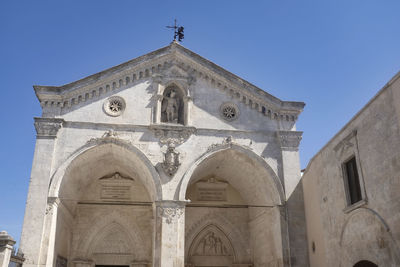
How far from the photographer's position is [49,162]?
13.7 m

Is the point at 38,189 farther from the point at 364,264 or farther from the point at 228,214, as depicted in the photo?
the point at 364,264

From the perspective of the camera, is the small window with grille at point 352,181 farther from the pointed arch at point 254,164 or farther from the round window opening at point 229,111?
the round window opening at point 229,111

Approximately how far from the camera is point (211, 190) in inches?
686

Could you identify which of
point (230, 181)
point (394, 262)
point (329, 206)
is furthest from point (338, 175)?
point (230, 181)

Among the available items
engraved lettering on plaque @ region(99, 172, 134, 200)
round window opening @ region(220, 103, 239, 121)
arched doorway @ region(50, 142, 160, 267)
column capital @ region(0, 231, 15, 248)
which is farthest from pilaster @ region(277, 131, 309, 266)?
column capital @ region(0, 231, 15, 248)

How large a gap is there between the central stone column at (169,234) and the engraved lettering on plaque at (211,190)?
3.52m

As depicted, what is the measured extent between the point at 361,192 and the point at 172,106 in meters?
7.35

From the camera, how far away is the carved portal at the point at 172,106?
1506cm

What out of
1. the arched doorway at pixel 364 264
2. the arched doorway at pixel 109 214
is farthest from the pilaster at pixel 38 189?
the arched doorway at pixel 364 264

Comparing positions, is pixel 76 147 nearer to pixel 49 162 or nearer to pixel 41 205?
pixel 49 162

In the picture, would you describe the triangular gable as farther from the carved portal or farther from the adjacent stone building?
the adjacent stone building

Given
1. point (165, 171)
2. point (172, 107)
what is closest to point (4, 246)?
point (165, 171)

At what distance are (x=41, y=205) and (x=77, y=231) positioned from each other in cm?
A: 366

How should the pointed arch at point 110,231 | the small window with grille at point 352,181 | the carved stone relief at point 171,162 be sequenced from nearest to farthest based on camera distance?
the small window with grille at point 352,181 < the carved stone relief at point 171,162 < the pointed arch at point 110,231
